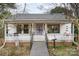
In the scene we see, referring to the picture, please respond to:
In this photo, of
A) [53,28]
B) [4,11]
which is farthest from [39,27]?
[4,11]

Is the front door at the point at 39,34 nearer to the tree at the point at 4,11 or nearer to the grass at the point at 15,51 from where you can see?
the grass at the point at 15,51

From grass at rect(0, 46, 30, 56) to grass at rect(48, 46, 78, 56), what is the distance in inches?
10.6

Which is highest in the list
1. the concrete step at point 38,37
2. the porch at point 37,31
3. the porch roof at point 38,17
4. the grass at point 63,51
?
the porch roof at point 38,17

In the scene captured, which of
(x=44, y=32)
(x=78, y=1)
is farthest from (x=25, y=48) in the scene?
(x=78, y=1)

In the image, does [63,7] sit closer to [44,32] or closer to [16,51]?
[44,32]

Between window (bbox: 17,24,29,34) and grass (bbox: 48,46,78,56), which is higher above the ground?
window (bbox: 17,24,29,34)

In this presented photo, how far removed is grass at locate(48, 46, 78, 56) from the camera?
184 centimetres

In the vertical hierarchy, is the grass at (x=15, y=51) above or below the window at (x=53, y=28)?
below

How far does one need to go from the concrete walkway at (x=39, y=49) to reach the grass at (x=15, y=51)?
62 mm

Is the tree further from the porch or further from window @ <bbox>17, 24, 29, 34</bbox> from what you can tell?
window @ <bbox>17, 24, 29, 34</bbox>

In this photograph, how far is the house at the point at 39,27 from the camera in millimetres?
1807

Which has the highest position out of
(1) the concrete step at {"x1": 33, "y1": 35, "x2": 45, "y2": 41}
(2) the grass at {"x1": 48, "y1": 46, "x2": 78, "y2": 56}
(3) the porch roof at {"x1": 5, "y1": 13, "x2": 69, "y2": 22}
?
(3) the porch roof at {"x1": 5, "y1": 13, "x2": 69, "y2": 22}

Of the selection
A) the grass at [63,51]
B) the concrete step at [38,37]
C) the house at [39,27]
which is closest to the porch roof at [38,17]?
the house at [39,27]

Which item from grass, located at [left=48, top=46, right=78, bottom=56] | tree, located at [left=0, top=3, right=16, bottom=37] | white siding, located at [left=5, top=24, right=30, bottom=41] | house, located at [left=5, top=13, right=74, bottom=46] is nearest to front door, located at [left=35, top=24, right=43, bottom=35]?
house, located at [left=5, top=13, right=74, bottom=46]
